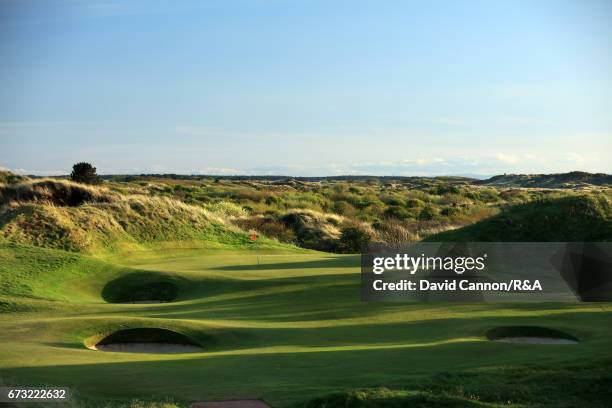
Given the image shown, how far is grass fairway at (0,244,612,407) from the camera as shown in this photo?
12.2m

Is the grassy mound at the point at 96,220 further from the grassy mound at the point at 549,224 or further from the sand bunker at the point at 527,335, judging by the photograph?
the sand bunker at the point at 527,335

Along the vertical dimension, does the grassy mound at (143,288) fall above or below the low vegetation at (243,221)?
below

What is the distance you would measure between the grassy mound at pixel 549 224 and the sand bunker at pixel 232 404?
23034mm

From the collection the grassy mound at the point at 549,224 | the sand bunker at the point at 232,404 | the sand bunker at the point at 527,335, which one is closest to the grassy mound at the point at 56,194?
the grassy mound at the point at 549,224

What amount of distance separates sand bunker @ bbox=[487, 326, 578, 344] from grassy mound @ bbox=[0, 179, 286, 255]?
23221mm

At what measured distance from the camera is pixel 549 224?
33.6 meters

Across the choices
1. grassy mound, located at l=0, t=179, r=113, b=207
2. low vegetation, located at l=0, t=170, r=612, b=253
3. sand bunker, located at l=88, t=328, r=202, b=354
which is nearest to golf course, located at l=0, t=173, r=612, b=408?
sand bunker, located at l=88, t=328, r=202, b=354

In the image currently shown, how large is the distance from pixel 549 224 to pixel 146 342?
2148 centimetres

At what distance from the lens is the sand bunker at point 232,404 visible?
11.2 metres

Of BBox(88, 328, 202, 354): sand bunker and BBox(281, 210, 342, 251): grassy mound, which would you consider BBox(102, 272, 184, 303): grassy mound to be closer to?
BBox(88, 328, 202, 354): sand bunker

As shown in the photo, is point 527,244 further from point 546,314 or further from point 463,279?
point 546,314

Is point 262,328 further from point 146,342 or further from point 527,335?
point 527,335

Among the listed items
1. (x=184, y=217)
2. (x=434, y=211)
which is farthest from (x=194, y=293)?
(x=434, y=211)

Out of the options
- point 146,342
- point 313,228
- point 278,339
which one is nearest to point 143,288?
point 146,342
